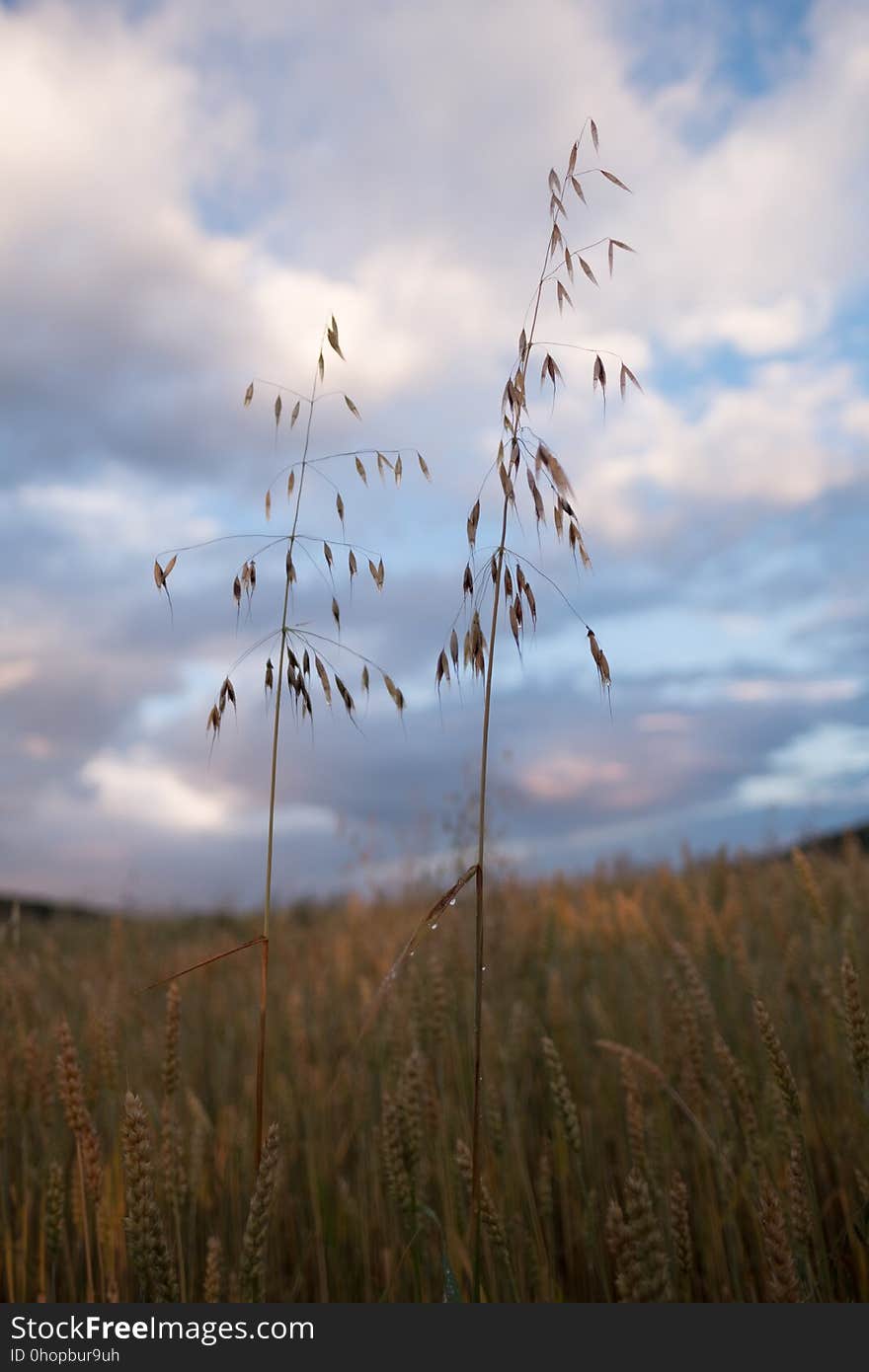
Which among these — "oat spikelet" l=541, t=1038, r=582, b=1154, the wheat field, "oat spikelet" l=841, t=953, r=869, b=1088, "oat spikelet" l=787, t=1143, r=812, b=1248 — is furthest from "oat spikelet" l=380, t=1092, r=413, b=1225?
"oat spikelet" l=841, t=953, r=869, b=1088

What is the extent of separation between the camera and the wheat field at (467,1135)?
1627 mm

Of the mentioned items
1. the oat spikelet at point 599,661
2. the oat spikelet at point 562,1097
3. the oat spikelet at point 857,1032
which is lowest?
the oat spikelet at point 562,1097

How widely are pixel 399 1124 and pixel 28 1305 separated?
661 millimetres

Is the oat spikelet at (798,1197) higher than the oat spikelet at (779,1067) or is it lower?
lower

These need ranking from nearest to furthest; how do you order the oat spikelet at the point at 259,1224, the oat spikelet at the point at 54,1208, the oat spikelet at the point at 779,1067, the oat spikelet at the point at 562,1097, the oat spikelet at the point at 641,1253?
1. the oat spikelet at the point at 641,1253
2. the oat spikelet at the point at 259,1224
3. the oat spikelet at the point at 779,1067
4. the oat spikelet at the point at 562,1097
5. the oat spikelet at the point at 54,1208

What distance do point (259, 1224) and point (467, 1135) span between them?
5.20ft

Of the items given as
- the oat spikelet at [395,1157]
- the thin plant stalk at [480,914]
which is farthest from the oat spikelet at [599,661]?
the oat spikelet at [395,1157]

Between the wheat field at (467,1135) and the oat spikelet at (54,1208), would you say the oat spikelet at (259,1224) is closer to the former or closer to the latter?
the wheat field at (467,1135)

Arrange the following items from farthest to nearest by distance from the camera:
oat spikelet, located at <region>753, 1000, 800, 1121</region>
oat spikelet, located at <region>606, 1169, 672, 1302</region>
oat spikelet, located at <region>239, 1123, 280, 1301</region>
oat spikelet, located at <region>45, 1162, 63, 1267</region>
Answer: oat spikelet, located at <region>45, 1162, 63, 1267</region> < oat spikelet, located at <region>753, 1000, 800, 1121</region> < oat spikelet, located at <region>239, 1123, 280, 1301</region> < oat spikelet, located at <region>606, 1169, 672, 1302</region>

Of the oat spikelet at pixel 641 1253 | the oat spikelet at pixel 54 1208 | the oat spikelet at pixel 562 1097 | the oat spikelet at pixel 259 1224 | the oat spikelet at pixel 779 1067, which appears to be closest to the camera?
the oat spikelet at pixel 641 1253

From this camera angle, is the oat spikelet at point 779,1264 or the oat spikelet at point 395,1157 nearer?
the oat spikelet at point 779,1264

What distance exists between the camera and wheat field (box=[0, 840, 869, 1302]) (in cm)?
163

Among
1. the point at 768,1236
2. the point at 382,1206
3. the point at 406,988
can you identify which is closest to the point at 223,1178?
the point at 382,1206

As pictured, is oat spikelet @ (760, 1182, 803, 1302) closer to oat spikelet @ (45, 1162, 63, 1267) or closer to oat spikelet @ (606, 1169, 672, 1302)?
oat spikelet @ (606, 1169, 672, 1302)
